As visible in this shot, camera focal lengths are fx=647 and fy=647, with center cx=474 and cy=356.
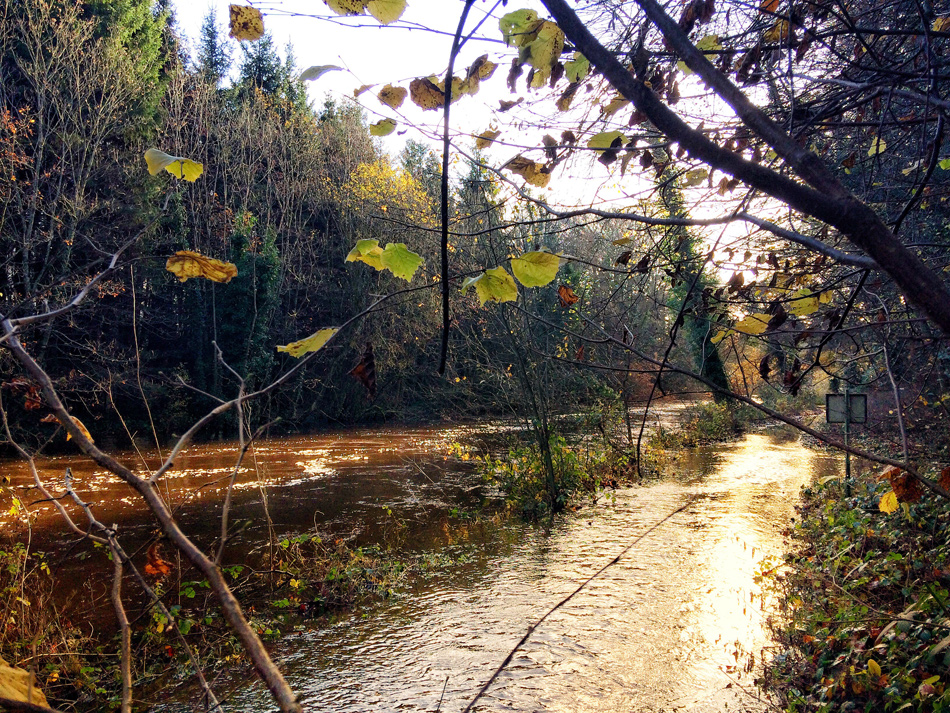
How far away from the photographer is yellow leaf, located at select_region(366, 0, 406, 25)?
1018 millimetres

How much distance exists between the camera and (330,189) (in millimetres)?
21000

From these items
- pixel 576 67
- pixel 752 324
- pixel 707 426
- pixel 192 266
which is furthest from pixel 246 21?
pixel 707 426

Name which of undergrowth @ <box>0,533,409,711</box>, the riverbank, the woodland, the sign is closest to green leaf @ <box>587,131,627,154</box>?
the woodland

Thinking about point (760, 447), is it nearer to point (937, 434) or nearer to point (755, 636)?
point (937, 434)

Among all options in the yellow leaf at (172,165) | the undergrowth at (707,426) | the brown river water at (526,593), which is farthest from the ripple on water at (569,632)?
the undergrowth at (707,426)

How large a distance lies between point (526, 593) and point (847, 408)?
4282 mm

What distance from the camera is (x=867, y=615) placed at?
3822mm

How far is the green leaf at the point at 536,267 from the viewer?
1.07m

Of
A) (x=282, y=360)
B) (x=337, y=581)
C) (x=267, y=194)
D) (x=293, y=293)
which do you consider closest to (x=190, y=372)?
(x=282, y=360)

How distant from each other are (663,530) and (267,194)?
16.4 metres

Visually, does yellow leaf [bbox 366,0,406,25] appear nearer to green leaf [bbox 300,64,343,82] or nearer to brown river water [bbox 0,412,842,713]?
green leaf [bbox 300,64,343,82]

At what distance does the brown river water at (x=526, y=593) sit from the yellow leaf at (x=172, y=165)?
0.75m

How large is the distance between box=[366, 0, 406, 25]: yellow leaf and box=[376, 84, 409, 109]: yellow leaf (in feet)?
0.82

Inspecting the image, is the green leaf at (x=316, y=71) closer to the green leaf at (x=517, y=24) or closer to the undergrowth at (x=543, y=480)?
the green leaf at (x=517, y=24)
